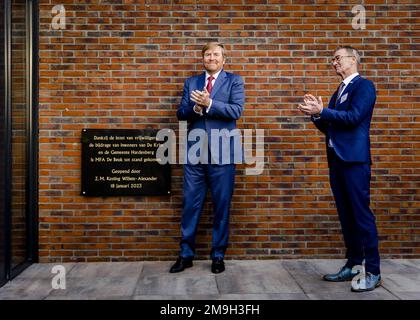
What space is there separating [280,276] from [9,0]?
350 centimetres

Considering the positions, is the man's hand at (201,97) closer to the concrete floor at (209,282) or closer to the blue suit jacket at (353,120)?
the blue suit jacket at (353,120)

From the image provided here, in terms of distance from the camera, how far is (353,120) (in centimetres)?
403

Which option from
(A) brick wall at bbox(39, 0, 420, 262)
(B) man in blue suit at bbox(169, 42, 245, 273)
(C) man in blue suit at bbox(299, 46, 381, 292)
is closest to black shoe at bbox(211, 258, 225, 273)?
(B) man in blue suit at bbox(169, 42, 245, 273)

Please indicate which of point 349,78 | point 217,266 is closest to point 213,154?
point 217,266

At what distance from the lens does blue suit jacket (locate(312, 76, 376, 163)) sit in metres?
4.04

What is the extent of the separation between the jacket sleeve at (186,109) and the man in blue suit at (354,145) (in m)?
1.14

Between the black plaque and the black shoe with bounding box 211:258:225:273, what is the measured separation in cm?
93

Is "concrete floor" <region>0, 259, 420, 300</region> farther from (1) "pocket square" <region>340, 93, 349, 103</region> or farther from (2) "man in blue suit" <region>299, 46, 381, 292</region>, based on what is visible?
(1) "pocket square" <region>340, 93, 349, 103</region>

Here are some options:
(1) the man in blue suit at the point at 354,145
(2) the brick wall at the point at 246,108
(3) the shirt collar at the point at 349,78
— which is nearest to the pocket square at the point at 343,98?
(1) the man in blue suit at the point at 354,145

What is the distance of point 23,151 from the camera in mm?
5074

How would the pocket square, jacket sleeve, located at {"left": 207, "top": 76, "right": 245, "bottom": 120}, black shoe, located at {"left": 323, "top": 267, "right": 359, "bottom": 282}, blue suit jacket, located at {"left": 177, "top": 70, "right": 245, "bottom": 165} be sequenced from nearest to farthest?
1. the pocket square
2. black shoe, located at {"left": 323, "top": 267, "right": 359, "bottom": 282}
3. jacket sleeve, located at {"left": 207, "top": 76, "right": 245, "bottom": 120}
4. blue suit jacket, located at {"left": 177, "top": 70, "right": 245, "bottom": 165}

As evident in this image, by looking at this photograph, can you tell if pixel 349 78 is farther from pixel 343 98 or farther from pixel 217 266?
pixel 217 266

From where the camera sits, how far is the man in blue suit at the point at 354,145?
4059 millimetres

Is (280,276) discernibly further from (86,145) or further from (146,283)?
(86,145)
